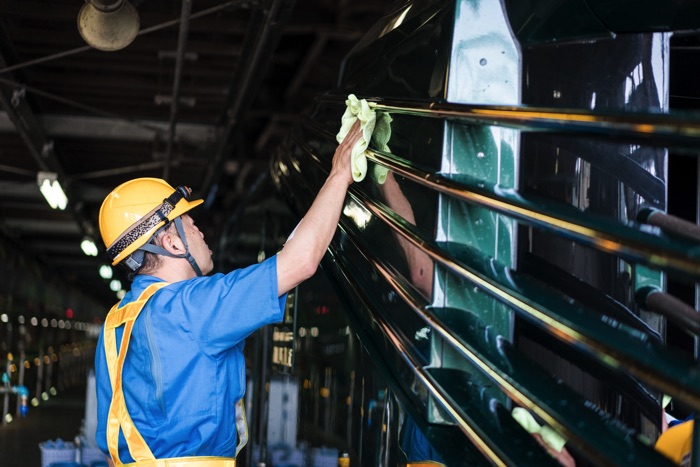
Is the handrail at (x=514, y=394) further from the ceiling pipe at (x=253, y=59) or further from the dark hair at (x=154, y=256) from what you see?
the ceiling pipe at (x=253, y=59)

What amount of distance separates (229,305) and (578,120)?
1399 mm

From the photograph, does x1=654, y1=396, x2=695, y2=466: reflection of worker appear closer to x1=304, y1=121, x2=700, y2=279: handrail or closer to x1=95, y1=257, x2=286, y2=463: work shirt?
x1=304, y1=121, x2=700, y2=279: handrail

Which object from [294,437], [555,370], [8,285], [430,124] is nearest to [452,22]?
[430,124]

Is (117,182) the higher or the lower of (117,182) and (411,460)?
the higher

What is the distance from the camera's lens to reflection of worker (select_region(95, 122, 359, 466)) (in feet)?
7.96

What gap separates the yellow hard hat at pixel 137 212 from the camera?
9.52ft

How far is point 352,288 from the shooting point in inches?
94.3

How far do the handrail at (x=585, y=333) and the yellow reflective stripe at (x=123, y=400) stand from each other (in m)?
1.22

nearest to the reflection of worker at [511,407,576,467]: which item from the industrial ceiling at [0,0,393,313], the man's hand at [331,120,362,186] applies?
the man's hand at [331,120,362,186]

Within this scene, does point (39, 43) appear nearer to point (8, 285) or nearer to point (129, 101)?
point (129, 101)

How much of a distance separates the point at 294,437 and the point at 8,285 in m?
14.1

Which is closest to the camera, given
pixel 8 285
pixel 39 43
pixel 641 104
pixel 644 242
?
pixel 644 242

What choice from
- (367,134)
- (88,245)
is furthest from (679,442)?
(88,245)

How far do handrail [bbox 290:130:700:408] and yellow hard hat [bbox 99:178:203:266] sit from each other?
1.34 meters
